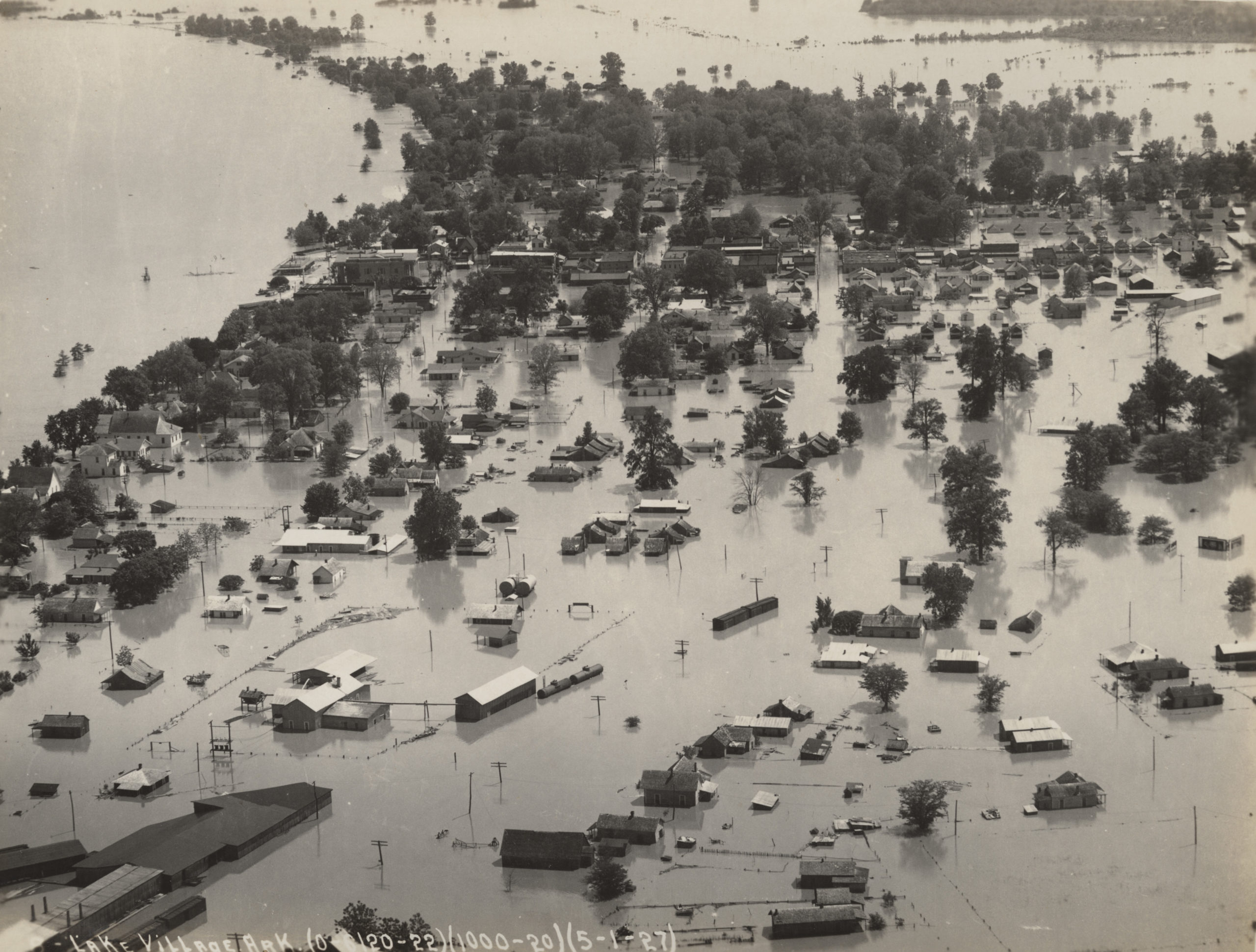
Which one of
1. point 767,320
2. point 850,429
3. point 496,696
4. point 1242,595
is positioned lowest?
point 496,696

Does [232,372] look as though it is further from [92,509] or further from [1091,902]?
[1091,902]

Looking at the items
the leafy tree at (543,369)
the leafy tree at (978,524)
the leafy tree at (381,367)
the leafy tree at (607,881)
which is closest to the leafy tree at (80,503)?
the leafy tree at (381,367)

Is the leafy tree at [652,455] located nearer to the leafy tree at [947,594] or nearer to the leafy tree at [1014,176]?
the leafy tree at [947,594]

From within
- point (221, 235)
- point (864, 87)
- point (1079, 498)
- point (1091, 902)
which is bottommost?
point (1091, 902)

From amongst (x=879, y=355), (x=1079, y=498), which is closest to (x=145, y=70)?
(x=879, y=355)

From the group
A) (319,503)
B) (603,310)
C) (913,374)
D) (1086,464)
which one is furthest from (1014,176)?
(319,503)

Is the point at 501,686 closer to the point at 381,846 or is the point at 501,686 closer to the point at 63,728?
the point at 381,846

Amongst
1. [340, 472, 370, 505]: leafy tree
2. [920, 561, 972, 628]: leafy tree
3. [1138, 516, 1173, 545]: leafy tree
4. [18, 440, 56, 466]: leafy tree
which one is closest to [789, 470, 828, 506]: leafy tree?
[920, 561, 972, 628]: leafy tree
